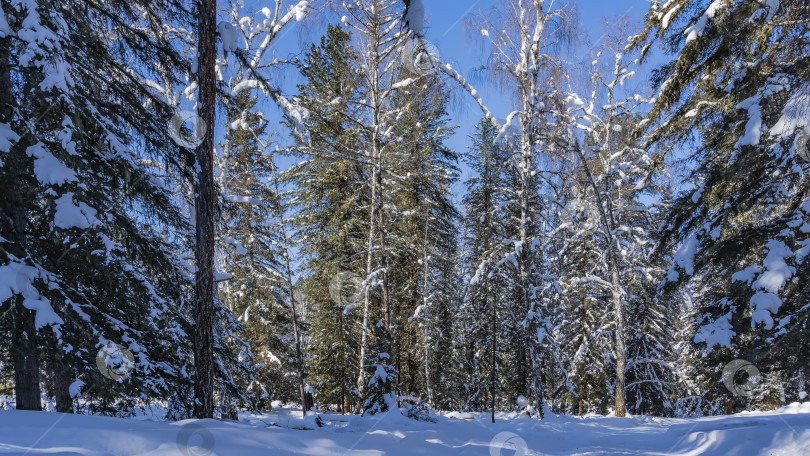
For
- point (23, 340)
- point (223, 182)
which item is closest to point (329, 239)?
point (223, 182)

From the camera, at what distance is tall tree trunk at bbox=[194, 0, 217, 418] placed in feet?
18.7

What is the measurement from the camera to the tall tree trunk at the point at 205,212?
5.70m

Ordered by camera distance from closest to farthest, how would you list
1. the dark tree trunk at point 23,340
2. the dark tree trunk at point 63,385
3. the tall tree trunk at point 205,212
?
the dark tree trunk at point 23,340
the dark tree trunk at point 63,385
the tall tree trunk at point 205,212

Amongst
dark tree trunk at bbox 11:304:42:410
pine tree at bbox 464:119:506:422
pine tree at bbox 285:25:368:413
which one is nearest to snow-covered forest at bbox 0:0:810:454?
dark tree trunk at bbox 11:304:42:410

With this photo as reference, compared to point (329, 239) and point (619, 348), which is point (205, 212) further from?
point (619, 348)

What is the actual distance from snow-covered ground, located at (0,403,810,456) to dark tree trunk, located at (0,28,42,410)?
3.62ft

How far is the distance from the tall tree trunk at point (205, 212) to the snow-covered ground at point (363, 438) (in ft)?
3.10

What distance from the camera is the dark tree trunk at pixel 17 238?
4.75 metres

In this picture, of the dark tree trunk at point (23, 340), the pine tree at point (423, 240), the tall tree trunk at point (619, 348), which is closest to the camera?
the dark tree trunk at point (23, 340)

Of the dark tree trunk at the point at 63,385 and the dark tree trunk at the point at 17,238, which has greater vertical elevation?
the dark tree trunk at the point at 17,238

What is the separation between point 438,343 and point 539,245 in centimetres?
1032

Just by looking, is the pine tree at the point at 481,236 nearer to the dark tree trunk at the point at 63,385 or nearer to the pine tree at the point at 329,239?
the pine tree at the point at 329,239

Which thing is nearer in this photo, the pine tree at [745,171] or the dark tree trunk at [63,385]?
the dark tree trunk at [63,385]

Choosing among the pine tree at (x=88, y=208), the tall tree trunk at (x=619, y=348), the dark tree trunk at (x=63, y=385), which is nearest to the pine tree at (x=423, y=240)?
the tall tree trunk at (x=619, y=348)
